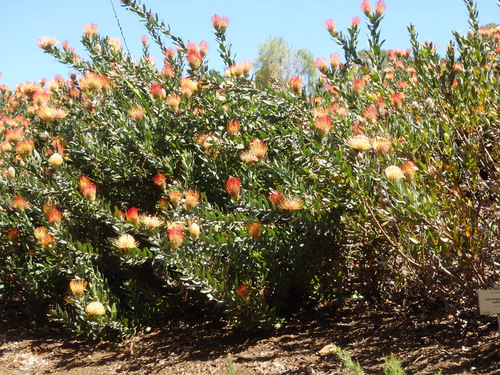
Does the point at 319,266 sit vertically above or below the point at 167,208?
below

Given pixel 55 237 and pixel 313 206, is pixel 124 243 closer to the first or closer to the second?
pixel 55 237

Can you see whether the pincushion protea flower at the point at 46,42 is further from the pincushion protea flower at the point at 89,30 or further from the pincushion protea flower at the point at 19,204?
the pincushion protea flower at the point at 19,204

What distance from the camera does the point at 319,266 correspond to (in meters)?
3.35

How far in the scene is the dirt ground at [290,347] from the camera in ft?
8.87

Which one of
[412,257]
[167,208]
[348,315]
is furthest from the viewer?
[348,315]

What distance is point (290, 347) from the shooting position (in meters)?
3.12

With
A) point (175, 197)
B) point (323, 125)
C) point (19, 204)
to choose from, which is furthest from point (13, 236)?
point (323, 125)

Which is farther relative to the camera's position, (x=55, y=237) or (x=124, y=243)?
(x=55, y=237)

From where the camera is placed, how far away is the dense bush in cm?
265

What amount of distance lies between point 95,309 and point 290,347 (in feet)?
3.89

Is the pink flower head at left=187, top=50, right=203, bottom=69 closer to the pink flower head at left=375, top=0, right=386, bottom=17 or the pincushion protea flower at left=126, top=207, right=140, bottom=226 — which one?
the pincushion protea flower at left=126, top=207, right=140, bottom=226

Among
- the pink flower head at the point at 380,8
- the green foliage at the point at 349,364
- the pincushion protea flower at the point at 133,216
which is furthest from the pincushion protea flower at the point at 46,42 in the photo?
the green foliage at the point at 349,364

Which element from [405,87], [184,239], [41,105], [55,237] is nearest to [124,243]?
[184,239]

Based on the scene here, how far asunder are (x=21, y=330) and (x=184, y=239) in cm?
196
